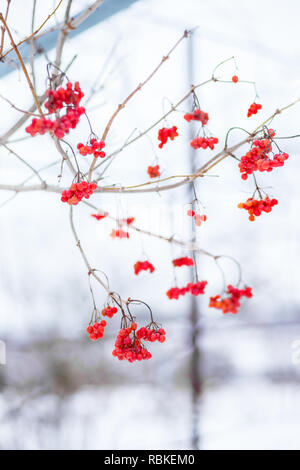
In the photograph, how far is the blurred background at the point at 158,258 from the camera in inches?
69.8

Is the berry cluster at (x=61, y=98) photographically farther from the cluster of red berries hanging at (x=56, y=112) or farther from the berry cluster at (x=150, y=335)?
the berry cluster at (x=150, y=335)

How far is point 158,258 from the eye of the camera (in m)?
1.92

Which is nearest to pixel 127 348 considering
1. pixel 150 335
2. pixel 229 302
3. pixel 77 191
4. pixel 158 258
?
pixel 150 335

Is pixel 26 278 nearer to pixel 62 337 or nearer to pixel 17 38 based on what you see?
pixel 62 337

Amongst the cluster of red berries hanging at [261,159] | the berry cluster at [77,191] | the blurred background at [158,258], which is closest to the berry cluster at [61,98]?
the berry cluster at [77,191]

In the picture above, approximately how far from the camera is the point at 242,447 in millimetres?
2002

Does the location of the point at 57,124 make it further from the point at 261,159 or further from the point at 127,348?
the point at 127,348

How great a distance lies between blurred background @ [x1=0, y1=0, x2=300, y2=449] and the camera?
5.82ft

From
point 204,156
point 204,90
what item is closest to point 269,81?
point 204,90

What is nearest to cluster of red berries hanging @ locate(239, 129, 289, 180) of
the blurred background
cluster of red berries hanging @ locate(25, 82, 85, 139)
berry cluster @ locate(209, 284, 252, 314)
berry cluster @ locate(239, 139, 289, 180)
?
berry cluster @ locate(239, 139, 289, 180)

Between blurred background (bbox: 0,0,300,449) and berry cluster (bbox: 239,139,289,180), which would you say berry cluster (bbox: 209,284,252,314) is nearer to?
berry cluster (bbox: 239,139,289,180)

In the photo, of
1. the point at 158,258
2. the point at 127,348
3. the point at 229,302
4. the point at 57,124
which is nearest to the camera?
the point at 57,124

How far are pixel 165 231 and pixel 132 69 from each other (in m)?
0.77
